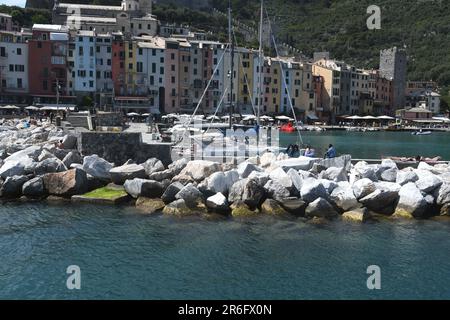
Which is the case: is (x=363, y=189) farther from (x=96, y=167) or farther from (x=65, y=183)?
(x=65, y=183)

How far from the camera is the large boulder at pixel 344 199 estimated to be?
77.1 feet

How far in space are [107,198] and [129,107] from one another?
201 ft

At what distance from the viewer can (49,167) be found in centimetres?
2858

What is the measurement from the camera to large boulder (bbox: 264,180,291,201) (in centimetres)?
2402

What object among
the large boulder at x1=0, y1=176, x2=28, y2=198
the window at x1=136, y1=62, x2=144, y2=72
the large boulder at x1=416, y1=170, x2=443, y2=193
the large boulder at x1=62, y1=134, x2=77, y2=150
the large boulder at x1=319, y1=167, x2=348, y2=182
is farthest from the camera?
the window at x1=136, y1=62, x2=144, y2=72

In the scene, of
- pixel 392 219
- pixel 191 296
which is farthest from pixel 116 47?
pixel 191 296

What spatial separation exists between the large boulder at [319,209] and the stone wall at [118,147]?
39.9 ft

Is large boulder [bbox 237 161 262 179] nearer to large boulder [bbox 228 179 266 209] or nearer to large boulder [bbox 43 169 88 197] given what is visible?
large boulder [bbox 228 179 266 209]

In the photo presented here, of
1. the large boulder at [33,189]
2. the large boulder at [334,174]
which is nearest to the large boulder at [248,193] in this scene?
the large boulder at [334,174]

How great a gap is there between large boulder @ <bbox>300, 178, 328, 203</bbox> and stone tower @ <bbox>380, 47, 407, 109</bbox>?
348 ft

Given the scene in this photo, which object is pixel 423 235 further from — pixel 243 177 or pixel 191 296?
pixel 191 296

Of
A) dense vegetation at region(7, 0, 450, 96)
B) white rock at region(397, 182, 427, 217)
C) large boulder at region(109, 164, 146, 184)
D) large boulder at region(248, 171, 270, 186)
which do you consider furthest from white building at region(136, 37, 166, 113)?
white rock at region(397, 182, 427, 217)

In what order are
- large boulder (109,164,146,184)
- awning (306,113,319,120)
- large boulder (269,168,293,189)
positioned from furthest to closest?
awning (306,113,319,120) < large boulder (109,164,146,184) < large boulder (269,168,293,189)

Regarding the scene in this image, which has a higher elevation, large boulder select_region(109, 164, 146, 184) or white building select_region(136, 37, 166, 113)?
white building select_region(136, 37, 166, 113)
